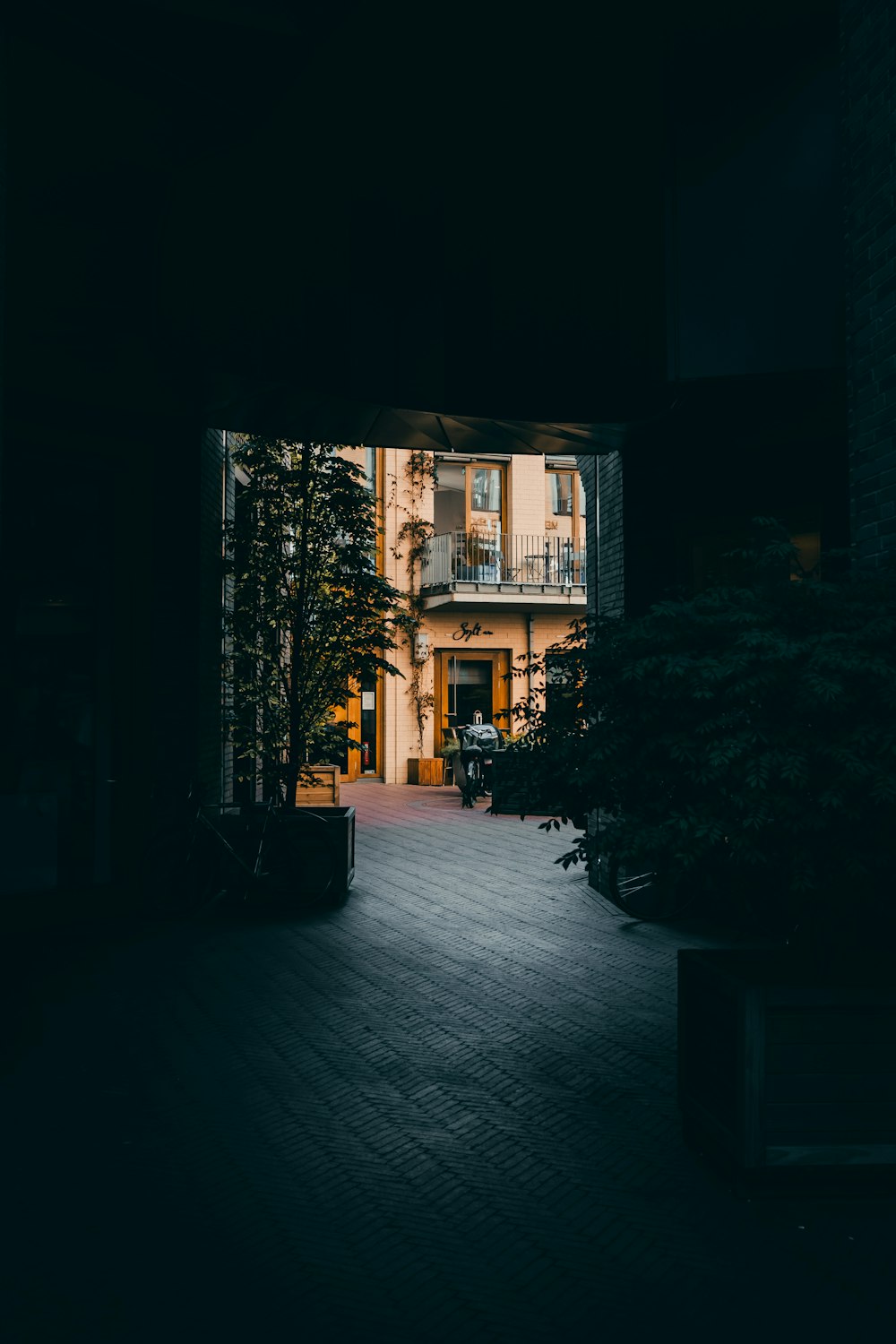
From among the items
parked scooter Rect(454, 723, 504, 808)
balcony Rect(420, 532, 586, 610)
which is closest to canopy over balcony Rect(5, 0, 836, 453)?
parked scooter Rect(454, 723, 504, 808)

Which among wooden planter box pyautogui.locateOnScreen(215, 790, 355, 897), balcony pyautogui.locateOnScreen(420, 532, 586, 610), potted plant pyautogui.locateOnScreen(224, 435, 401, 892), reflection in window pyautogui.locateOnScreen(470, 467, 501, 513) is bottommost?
wooden planter box pyautogui.locateOnScreen(215, 790, 355, 897)

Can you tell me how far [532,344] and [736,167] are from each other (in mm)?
1863

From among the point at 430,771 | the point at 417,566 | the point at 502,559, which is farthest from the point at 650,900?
the point at 502,559

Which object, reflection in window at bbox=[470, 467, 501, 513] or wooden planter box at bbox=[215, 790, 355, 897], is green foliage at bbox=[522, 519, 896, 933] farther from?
reflection in window at bbox=[470, 467, 501, 513]

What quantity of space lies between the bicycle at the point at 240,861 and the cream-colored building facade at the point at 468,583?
42.5 feet

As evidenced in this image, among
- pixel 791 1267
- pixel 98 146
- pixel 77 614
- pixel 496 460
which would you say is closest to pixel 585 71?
pixel 98 146

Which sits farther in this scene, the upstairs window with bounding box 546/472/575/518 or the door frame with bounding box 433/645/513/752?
the upstairs window with bounding box 546/472/575/518

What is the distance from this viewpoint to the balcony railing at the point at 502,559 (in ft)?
71.4

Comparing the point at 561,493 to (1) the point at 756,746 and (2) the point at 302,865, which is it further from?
(1) the point at 756,746

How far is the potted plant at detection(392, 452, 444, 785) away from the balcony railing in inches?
10.9

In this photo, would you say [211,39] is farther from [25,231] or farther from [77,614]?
[77,614]

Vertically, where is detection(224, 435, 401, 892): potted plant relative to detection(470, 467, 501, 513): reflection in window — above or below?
below

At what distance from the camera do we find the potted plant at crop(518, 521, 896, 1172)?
10.8 ft

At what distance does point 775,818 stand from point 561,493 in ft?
66.9
